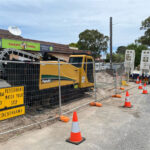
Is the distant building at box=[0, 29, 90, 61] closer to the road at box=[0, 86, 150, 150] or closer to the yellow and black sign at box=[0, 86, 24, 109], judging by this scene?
the road at box=[0, 86, 150, 150]

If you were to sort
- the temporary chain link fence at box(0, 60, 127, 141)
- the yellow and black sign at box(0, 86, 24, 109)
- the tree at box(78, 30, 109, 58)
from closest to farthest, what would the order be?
the yellow and black sign at box(0, 86, 24, 109) < the temporary chain link fence at box(0, 60, 127, 141) < the tree at box(78, 30, 109, 58)

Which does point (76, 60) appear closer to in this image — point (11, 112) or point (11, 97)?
point (11, 97)

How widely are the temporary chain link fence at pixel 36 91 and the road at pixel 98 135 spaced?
1.63 feet

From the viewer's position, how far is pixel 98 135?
451 centimetres

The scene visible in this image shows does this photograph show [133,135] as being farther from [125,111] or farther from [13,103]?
[13,103]

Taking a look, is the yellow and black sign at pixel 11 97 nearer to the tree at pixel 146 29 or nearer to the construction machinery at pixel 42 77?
the construction machinery at pixel 42 77

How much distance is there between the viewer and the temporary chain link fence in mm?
4682

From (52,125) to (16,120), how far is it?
127 cm

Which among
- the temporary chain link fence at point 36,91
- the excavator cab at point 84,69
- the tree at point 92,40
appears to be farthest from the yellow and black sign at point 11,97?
the tree at point 92,40

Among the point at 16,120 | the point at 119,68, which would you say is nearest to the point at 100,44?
the point at 119,68

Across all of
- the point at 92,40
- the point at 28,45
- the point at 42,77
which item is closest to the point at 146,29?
the point at 92,40

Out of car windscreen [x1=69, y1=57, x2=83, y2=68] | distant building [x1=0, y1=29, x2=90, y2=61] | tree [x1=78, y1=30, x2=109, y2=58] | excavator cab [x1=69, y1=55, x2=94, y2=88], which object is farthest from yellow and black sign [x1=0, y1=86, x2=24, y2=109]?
tree [x1=78, y1=30, x2=109, y2=58]

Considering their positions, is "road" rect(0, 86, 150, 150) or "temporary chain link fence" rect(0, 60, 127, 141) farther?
"temporary chain link fence" rect(0, 60, 127, 141)

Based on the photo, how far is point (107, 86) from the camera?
491 inches
